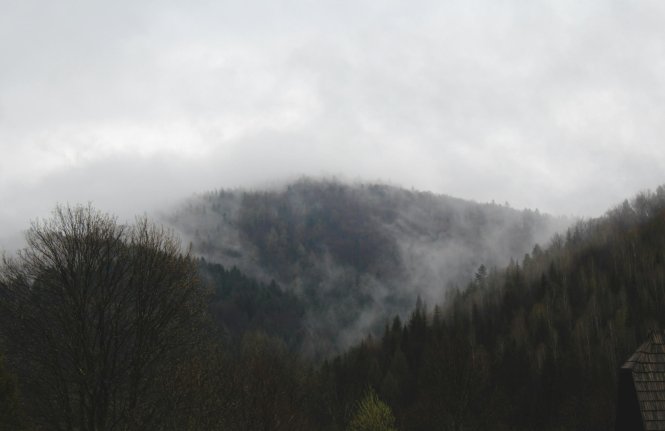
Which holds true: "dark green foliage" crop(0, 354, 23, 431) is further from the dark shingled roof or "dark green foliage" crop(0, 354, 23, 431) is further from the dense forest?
the dark shingled roof

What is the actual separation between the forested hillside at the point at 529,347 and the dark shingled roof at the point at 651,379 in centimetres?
4262

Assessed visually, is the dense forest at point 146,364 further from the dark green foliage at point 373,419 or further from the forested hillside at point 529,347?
the forested hillside at point 529,347

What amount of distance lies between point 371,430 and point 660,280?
11089cm

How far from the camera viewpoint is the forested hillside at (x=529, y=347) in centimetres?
6819

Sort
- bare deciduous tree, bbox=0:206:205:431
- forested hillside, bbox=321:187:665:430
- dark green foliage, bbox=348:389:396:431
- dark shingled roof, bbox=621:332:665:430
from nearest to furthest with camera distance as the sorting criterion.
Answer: dark shingled roof, bbox=621:332:665:430 → bare deciduous tree, bbox=0:206:205:431 → dark green foliage, bbox=348:389:396:431 → forested hillside, bbox=321:187:665:430

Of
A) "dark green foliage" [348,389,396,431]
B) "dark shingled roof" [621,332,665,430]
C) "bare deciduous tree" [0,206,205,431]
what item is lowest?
"dark green foliage" [348,389,396,431]

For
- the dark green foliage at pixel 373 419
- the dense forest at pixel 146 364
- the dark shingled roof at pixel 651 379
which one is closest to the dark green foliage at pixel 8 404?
the dense forest at pixel 146 364

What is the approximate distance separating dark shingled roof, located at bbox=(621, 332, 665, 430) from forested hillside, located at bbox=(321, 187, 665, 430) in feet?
140

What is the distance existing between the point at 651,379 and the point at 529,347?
415ft

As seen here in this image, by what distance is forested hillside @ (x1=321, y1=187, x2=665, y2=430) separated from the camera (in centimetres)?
6819

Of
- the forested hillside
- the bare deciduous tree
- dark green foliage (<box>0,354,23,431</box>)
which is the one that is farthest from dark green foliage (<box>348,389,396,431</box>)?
dark green foliage (<box>0,354,23,431</box>)

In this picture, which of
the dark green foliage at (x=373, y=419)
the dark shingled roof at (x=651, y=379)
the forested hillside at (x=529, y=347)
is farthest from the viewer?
the forested hillside at (x=529, y=347)

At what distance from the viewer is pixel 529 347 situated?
13662cm

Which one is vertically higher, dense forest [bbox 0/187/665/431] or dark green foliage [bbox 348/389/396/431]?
dense forest [bbox 0/187/665/431]
